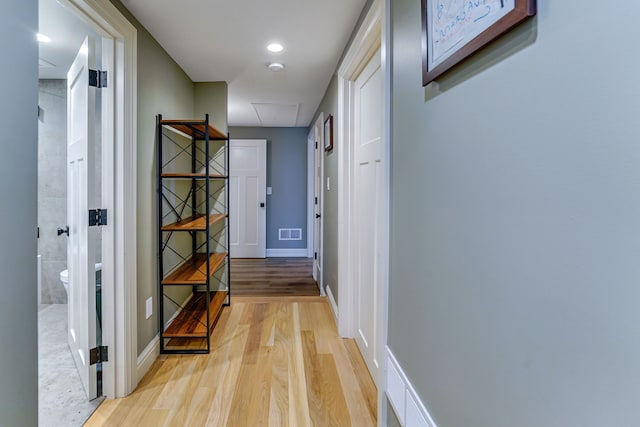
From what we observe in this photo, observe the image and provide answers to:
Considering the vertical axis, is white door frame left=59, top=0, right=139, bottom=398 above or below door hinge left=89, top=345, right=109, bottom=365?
above

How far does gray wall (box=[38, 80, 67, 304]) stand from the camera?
10.5 ft

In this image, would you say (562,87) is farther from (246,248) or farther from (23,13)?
(246,248)

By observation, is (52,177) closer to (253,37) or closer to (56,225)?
(56,225)

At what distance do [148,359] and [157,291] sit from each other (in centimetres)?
45

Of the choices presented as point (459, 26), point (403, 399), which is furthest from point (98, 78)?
point (403, 399)

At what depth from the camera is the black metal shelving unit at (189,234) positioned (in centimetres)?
246

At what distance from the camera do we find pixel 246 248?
589 centimetres

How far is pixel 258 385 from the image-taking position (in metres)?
2.05

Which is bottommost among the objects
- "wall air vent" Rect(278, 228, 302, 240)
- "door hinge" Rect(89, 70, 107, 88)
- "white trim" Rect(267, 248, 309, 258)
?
"white trim" Rect(267, 248, 309, 258)

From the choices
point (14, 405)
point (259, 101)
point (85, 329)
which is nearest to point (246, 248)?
point (259, 101)

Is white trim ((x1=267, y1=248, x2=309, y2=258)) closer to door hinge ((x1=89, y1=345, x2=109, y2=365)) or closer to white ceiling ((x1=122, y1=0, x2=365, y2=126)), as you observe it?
white ceiling ((x1=122, y1=0, x2=365, y2=126))

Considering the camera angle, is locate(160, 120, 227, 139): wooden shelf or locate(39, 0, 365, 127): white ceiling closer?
locate(39, 0, 365, 127): white ceiling

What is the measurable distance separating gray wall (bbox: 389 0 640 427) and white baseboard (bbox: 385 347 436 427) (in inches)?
2.1

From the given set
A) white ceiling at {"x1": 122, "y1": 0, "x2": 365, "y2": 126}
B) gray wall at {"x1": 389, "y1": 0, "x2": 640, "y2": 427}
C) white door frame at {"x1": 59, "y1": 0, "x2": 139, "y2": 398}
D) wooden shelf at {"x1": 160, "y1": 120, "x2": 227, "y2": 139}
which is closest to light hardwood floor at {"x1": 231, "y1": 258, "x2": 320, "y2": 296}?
wooden shelf at {"x1": 160, "y1": 120, "x2": 227, "y2": 139}
